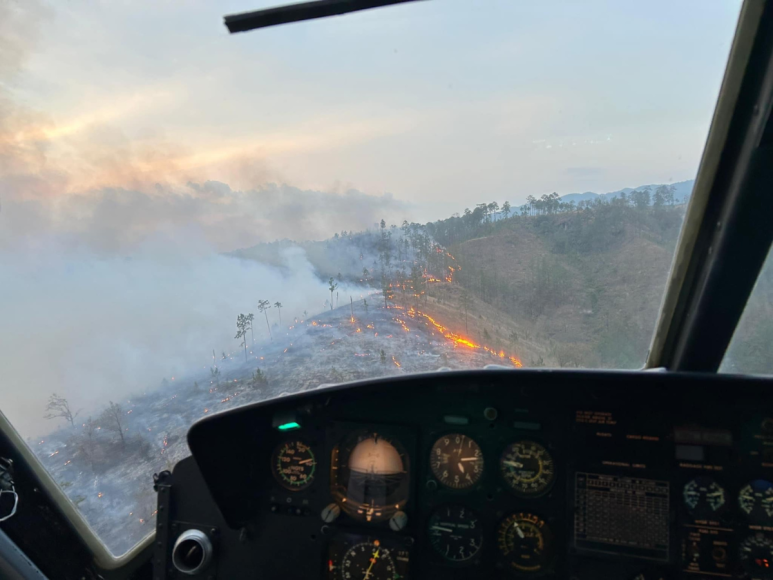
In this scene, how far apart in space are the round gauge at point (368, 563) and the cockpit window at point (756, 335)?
63.2 inches

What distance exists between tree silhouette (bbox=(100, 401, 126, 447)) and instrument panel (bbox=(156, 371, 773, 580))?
12.2 inches

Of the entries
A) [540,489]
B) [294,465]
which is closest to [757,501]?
[540,489]

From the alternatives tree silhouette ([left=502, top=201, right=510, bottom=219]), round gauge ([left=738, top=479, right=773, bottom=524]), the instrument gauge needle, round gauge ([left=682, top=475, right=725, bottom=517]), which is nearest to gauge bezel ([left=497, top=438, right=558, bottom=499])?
the instrument gauge needle

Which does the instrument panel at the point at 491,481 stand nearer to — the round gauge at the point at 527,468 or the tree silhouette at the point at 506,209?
the round gauge at the point at 527,468

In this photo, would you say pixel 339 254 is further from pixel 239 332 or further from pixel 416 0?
pixel 416 0

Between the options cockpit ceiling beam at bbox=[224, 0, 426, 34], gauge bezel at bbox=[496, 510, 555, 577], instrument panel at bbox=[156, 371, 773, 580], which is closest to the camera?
cockpit ceiling beam at bbox=[224, 0, 426, 34]

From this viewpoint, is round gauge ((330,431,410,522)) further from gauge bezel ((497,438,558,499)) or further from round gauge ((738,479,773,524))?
round gauge ((738,479,773,524))

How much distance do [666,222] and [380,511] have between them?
1.65m

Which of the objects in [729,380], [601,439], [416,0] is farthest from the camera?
[601,439]

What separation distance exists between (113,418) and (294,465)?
30.8 inches

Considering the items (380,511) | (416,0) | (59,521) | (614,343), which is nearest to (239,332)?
(380,511)

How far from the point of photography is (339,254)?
233 centimetres

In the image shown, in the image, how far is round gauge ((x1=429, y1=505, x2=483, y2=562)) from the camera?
2.35 m

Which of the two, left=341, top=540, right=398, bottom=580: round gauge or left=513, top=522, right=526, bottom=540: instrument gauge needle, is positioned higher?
left=513, top=522, right=526, bottom=540: instrument gauge needle
